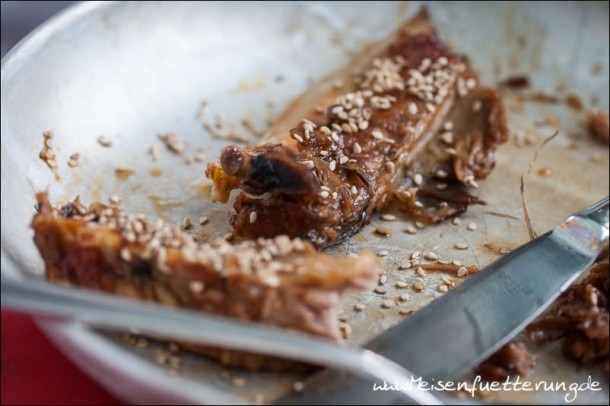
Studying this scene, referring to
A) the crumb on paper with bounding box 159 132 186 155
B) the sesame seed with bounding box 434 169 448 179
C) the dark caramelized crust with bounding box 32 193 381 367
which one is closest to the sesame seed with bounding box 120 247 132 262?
the dark caramelized crust with bounding box 32 193 381 367

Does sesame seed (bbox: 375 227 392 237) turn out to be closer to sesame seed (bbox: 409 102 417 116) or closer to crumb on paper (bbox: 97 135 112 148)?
sesame seed (bbox: 409 102 417 116)

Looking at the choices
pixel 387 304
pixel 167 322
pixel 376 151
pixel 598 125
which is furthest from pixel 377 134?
pixel 167 322

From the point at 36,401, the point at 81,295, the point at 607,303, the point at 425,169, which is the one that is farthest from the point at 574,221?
the point at 36,401

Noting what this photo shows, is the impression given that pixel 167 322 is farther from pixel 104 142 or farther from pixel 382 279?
pixel 104 142

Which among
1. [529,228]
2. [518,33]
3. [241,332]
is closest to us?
[241,332]

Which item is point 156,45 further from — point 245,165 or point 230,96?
point 245,165

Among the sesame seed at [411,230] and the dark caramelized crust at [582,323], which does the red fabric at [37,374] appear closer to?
the sesame seed at [411,230]
